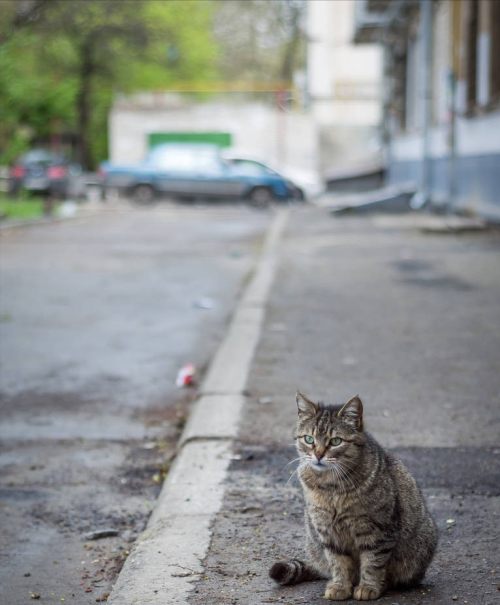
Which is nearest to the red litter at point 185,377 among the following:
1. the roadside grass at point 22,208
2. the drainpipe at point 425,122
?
the drainpipe at point 425,122

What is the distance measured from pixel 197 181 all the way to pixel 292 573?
90.3 ft

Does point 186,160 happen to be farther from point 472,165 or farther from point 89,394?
point 89,394

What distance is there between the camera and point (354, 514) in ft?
A: 9.68

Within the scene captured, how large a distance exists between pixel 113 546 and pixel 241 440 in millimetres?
1111

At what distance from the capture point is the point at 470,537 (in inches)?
137

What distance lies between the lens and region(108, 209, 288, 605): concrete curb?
124 inches

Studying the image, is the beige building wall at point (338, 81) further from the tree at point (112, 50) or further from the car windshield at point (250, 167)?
the car windshield at point (250, 167)

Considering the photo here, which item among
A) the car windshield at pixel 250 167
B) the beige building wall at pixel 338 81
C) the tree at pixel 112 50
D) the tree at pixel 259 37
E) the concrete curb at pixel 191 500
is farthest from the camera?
the tree at pixel 259 37

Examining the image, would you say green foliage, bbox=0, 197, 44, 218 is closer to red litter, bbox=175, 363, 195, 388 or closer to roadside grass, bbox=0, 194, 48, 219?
roadside grass, bbox=0, 194, 48, 219

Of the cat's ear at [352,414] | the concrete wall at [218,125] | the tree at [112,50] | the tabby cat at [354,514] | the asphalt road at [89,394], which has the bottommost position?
the asphalt road at [89,394]

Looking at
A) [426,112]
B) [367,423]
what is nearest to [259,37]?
[426,112]

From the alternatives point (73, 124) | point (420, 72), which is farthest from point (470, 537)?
point (73, 124)

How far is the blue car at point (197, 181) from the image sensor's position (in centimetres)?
2966

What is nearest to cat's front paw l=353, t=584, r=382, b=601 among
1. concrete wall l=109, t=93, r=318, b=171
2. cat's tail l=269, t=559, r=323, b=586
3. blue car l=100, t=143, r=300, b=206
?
cat's tail l=269, t=559, r=323, b=586
